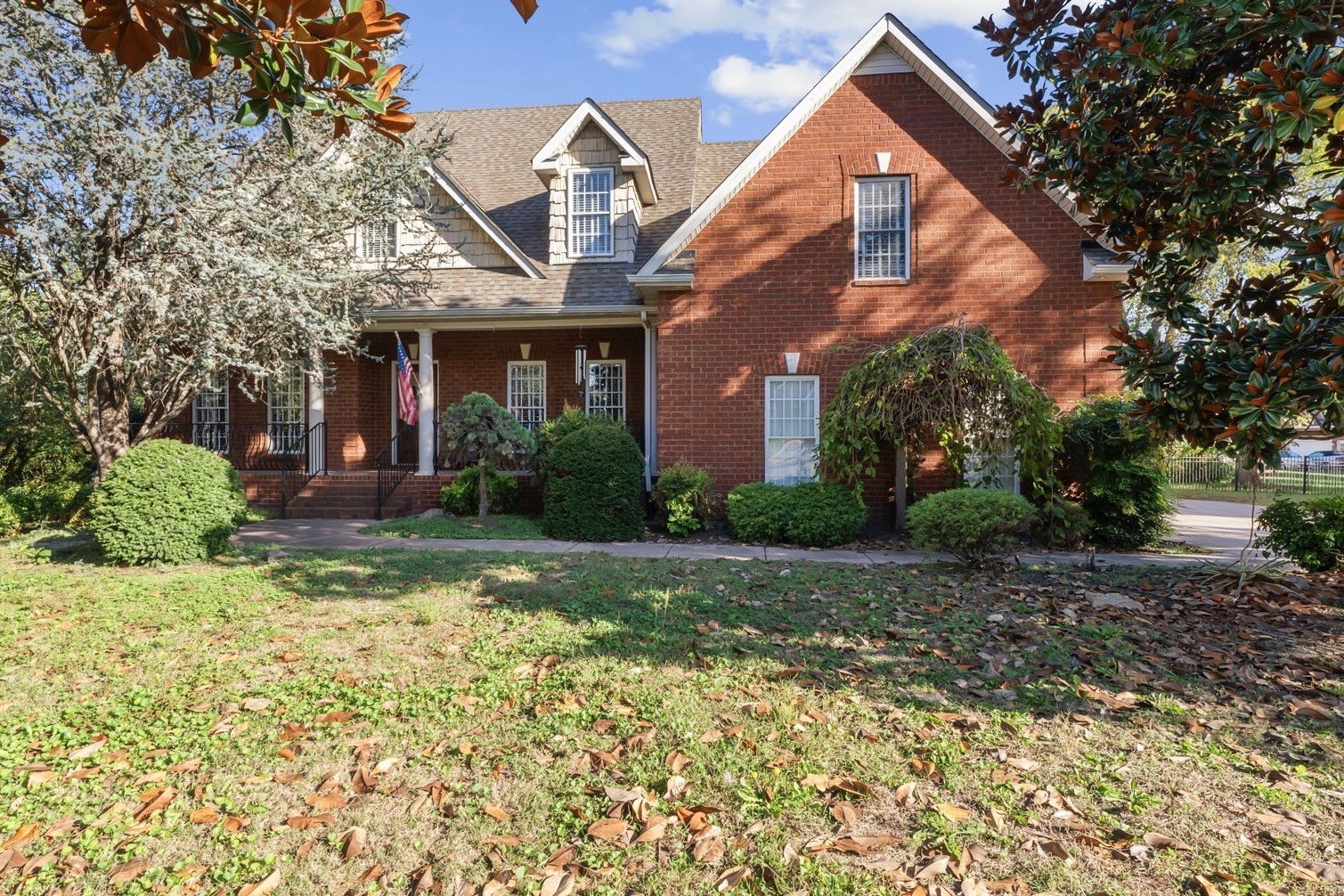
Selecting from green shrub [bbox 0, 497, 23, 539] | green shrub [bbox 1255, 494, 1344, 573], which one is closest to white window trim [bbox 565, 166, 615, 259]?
green shrub [bbox 0, 497, 23, 539]

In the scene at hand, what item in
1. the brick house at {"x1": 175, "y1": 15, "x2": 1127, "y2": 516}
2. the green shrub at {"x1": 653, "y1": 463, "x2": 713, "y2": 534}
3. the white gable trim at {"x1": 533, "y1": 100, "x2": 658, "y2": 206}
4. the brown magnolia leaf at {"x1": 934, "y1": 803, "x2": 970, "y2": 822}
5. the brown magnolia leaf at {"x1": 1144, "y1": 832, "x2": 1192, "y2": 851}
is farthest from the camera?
the white gable trim at {"x1": 533, "y1": 100, "x2": 658, "y2": 206}

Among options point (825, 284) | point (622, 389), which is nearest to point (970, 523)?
point (825, 284)

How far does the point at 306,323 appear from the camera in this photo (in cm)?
919

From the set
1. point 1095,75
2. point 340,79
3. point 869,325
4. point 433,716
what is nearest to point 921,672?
point 433,716

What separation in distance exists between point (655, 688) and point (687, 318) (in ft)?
26.9

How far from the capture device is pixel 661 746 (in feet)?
11.6

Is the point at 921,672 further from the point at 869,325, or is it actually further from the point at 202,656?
the point at 869,325

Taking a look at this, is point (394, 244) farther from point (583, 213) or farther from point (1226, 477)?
point (1226, 477)

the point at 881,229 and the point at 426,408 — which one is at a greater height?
the point at 881,229

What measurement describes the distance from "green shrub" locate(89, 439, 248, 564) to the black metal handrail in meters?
3.97

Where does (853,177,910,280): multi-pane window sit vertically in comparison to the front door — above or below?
above

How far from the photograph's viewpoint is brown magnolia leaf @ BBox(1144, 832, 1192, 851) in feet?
9.13

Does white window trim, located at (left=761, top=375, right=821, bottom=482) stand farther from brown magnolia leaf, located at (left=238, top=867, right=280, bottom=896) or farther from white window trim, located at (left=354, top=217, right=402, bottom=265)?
brown magnolia leaf, located at (left=238, top=867, right=280, bottom=896)

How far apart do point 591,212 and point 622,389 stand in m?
3.59
